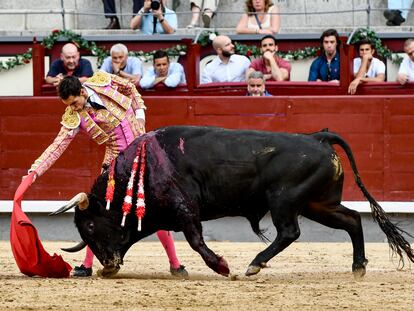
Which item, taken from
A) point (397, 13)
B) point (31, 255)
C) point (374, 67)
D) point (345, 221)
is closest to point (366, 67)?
point (374, 67)

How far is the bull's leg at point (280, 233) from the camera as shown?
8.24m

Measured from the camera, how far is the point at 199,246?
324 inches

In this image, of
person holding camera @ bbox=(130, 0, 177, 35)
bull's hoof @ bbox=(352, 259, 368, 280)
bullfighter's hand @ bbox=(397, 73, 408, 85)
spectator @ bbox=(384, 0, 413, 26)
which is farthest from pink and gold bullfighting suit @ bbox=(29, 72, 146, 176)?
spectator @ bbox=(384, 0, 413, 26)

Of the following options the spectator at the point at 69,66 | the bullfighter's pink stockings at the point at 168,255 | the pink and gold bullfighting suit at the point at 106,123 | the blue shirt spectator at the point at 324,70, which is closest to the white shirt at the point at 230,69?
the blue shirt spectator at the point at 324,70

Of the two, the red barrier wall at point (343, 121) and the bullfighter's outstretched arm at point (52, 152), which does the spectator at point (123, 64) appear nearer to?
the red barrier wall at point (343, 121)

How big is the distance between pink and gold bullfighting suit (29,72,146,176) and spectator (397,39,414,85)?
133 inches

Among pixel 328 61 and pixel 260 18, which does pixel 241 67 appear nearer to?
pixel 328 61

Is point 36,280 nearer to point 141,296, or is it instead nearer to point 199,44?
point 141,296

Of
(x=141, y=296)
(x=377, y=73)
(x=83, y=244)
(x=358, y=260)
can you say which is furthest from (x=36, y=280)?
(x=377, y=73)

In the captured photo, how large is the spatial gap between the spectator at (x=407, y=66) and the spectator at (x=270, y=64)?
2.98 feet

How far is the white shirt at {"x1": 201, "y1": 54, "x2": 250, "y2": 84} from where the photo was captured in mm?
11641

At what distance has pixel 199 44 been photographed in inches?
468

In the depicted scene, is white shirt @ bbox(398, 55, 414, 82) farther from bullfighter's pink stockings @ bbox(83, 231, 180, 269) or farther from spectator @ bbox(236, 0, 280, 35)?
bullfighter's pink stockings @ bbox(83, 231, 180, 269)

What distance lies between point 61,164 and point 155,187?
138 inches
